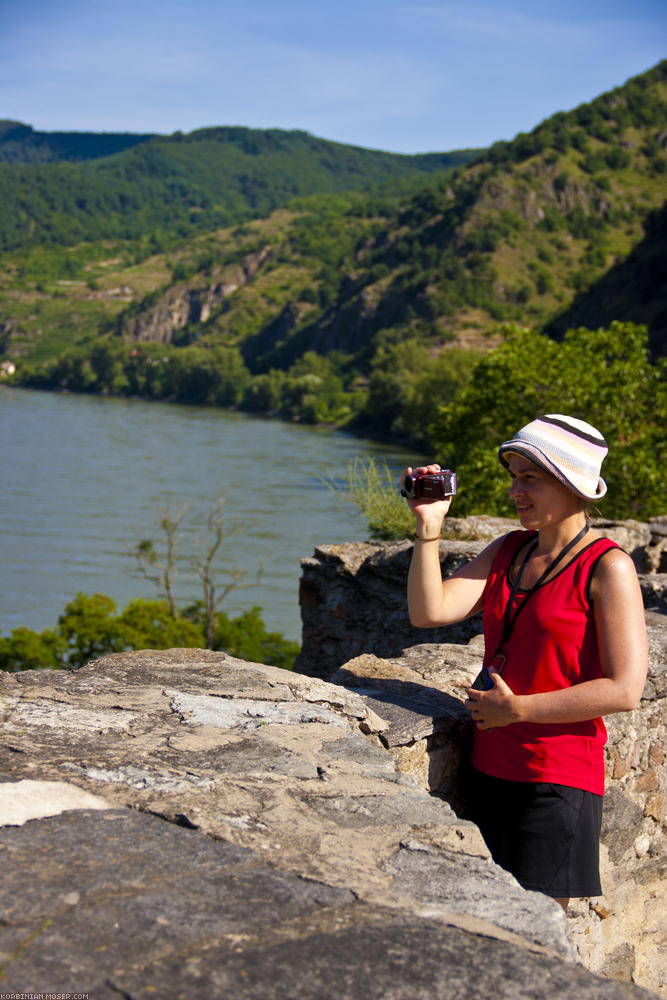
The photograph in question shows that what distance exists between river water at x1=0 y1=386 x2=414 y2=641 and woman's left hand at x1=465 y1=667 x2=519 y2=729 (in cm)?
1091

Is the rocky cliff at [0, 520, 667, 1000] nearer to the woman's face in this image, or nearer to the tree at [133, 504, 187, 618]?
the woman's face

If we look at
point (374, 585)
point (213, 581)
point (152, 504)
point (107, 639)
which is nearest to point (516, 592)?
point (374, 585)

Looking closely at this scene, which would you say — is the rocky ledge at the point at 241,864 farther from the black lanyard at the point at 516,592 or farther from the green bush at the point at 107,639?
the green bush at the point at 107,639

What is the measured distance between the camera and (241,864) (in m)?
1.83

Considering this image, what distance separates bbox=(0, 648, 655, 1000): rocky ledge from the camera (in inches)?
58.7

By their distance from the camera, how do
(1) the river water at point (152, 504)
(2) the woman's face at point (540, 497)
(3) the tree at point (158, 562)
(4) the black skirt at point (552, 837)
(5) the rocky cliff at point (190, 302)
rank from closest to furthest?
(4) the black skirt at point (552, 837), (2) the woman's face at point (540, 497), (3) the tree at point (158, 562), (1) the river water at point (152, 504), (5) the rocky cliff at point (190, 302)

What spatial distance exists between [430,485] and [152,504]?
3924 cm

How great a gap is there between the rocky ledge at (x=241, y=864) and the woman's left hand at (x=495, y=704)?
0.24 m

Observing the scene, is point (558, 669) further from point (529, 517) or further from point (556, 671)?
point (529, 517)

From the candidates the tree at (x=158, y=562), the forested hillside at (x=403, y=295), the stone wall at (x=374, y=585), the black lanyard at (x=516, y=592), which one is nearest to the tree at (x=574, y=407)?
the stone wall at (x=374, y=585)

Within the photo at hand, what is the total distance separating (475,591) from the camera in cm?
277

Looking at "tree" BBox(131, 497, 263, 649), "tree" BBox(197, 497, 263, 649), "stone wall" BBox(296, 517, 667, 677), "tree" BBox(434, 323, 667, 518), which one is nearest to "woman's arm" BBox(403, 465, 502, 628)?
"stone wall" BBox(296, 517, 667, 677)

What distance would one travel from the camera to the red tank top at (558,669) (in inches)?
93.6

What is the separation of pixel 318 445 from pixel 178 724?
5791 cm
